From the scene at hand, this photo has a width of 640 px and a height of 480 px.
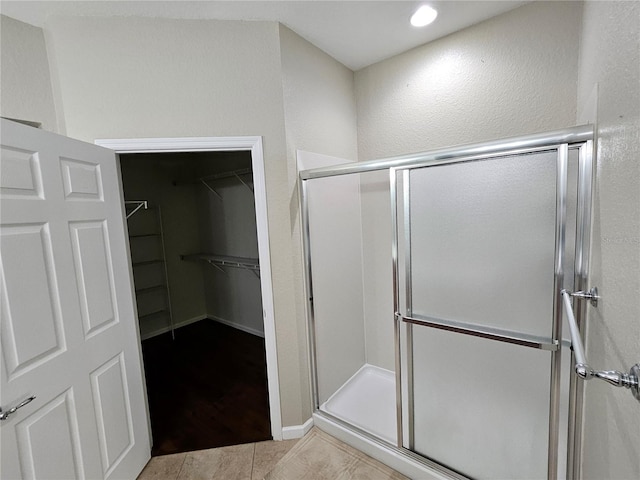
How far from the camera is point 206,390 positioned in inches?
105

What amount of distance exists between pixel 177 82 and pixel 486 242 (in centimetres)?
194

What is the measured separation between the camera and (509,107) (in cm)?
186

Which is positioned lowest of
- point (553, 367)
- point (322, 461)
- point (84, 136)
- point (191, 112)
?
point (322, 461)

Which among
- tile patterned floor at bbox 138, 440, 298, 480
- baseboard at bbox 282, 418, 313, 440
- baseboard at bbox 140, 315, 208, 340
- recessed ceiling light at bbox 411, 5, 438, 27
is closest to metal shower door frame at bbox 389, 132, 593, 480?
recessed ceiling light at bbox 411, 5, 438, 27

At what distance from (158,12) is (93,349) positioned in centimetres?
A: 191

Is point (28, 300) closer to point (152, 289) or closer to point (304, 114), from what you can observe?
point (304, 114)

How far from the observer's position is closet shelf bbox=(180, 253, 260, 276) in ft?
11.7

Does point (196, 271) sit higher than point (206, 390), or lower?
higher

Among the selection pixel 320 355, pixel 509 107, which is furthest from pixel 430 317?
pixel 509 107

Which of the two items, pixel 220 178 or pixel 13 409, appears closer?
pixel 13 409

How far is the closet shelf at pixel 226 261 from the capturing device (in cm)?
355

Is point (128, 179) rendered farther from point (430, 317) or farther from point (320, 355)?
point (430, 317)

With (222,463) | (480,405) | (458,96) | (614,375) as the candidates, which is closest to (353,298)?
(480,405)

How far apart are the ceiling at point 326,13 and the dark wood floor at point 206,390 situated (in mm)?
2785
